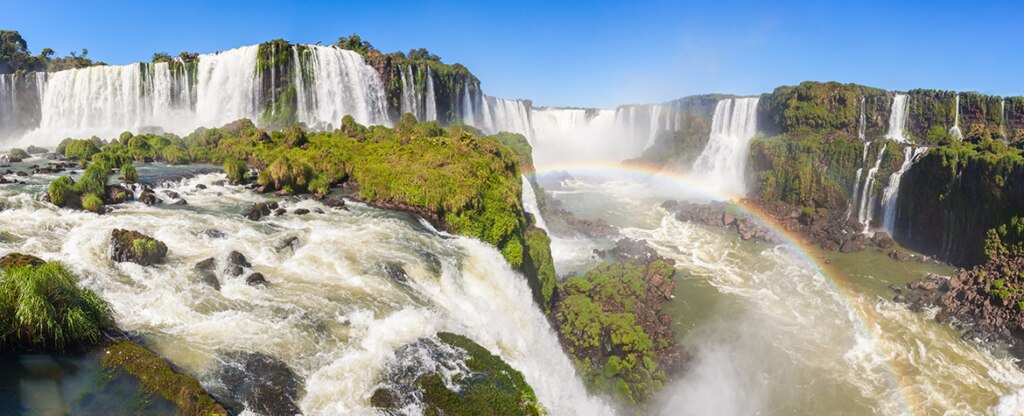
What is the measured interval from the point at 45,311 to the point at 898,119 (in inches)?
2560

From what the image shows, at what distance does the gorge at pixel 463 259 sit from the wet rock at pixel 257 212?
0.25 metres

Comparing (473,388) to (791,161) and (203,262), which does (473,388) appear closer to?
(203,262)

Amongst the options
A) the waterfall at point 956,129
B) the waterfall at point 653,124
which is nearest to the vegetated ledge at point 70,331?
the waterfall at point 956,129

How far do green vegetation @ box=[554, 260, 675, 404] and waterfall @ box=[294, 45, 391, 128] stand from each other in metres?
33.7

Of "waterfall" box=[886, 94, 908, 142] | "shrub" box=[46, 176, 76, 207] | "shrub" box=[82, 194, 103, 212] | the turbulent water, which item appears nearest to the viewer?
"shrub" box=[46, 176, 76, 207]

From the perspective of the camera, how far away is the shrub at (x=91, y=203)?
15.7 meters

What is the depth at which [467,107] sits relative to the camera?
2689 inches

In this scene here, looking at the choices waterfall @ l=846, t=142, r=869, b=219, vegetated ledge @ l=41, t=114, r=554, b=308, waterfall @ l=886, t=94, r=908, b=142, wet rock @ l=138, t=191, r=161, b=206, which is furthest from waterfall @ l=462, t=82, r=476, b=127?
wet rock @ l=138, t=191, r=161, b=206

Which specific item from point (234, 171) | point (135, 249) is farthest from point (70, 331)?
point (234, 171)

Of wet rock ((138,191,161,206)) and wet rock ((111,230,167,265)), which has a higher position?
wet rock ((138,191,161,206))

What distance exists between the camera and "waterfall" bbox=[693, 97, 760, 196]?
56.8m

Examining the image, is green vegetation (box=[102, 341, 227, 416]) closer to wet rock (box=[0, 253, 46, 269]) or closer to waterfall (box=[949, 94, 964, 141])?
wet rock (box=[0, 253, 46, 269])

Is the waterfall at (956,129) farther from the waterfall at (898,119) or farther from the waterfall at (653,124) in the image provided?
the waterfall at (653,124)

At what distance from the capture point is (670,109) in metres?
75.7
